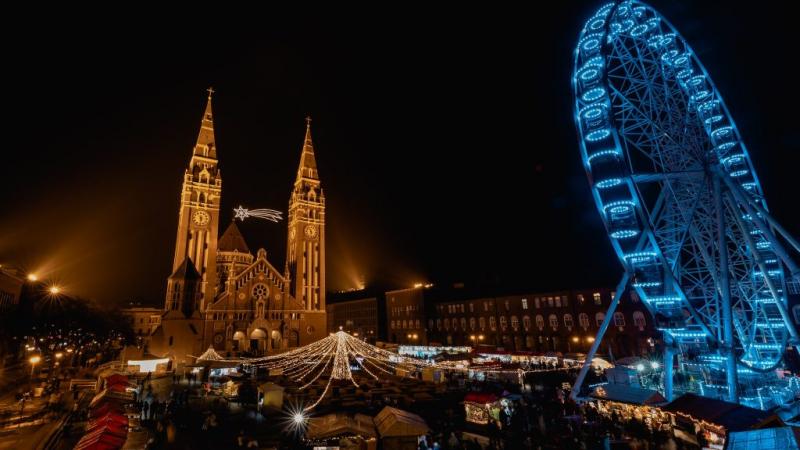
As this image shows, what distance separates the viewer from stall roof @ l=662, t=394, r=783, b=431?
1376cm

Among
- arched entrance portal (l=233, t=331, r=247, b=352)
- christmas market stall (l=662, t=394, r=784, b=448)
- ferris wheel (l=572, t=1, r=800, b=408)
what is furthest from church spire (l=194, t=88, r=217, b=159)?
christmas market stall (l=662, t=394, r=784, b=448)

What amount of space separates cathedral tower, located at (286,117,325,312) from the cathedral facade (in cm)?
19

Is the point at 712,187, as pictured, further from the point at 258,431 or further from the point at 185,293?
the point at 185,293

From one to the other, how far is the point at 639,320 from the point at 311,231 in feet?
189

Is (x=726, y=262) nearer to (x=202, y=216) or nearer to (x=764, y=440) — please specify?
(x=764, y=440)

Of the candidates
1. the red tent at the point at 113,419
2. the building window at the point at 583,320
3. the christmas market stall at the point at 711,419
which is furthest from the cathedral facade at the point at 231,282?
the christmas market stall at the point at 711,419

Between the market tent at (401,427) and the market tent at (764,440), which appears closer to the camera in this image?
the market tent at (764,440)

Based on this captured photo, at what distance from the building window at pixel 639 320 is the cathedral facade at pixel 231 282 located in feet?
163

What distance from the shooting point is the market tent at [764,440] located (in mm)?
11852

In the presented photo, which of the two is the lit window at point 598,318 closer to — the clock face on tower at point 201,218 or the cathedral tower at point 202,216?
the cathedral tower at point 202,216

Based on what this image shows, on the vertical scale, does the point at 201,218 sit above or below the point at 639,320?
above

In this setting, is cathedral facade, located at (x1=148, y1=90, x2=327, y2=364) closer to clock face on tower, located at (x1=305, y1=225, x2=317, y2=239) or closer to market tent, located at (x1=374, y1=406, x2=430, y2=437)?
clock face on tower, located at (x1=305, y1=225, x2=317, y2=239)

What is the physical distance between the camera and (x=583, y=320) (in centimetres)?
5216

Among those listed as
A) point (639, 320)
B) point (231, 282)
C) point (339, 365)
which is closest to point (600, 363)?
point (639, 320)
